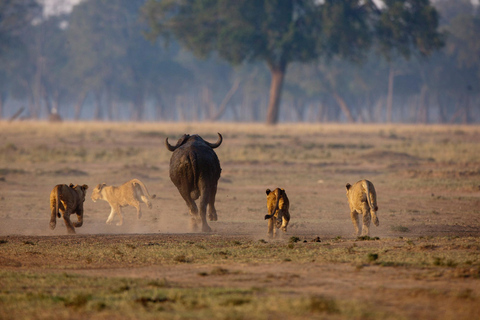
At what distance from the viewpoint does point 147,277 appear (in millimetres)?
8594

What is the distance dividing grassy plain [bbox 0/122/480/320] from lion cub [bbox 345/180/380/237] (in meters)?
0.37

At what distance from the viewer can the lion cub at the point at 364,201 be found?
38.9 ft

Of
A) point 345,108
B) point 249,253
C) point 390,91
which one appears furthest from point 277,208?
point 390,91

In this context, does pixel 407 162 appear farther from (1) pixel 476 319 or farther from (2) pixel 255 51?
(2) pixel 255 51

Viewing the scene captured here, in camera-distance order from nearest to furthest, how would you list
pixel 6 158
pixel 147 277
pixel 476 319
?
pixel 476 319 < pixel 147 277 < pixel 6 158

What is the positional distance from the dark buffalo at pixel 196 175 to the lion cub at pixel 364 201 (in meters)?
2.33

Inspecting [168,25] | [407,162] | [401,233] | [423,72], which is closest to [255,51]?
[168,25]

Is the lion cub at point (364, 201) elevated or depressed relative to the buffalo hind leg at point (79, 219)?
elevated

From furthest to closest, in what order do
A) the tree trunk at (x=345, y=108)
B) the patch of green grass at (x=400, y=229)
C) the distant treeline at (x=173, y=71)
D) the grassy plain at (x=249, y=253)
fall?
the distant treeline at (x=173, y=71) → the tree trunk at (x=345, y=108) → the patch of green grass at (x=400, y=229) → the grassy plain at (x=249, y=253)

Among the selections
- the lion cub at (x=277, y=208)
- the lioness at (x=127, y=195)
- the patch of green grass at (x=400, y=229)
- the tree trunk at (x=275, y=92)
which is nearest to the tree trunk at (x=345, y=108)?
the tree trunk at (x=275, y=92)

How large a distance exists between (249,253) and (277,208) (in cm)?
165

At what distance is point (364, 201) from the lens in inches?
473

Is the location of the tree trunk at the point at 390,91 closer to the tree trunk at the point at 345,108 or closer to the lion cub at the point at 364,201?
the tree trunk at the point at 345,108

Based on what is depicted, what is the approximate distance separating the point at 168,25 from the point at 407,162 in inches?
1234
